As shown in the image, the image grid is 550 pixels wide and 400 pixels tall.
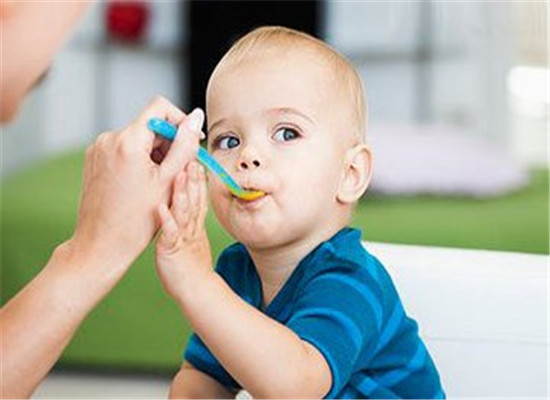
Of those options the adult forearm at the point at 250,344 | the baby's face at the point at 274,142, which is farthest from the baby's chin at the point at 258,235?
the adult forearm at the point at 250,344

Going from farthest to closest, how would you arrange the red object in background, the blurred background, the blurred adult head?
the red object in background → the blurred background → the blurred adult head

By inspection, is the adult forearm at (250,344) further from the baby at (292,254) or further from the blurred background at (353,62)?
the blurred background at (353,62)

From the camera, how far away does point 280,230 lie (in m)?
1.01

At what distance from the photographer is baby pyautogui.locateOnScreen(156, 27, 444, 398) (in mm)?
894

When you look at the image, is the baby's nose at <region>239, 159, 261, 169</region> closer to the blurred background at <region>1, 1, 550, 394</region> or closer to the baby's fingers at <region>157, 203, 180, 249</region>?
the baby's fingers at <region>157, 203, 180, 249</region>

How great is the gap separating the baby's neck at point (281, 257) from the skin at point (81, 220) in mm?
223

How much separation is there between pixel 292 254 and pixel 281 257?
0.03 ft

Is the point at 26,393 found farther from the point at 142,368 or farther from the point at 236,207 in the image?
the point at 142,368

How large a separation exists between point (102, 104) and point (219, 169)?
3.57 meters

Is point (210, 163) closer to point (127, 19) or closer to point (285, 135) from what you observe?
point (285, 135)

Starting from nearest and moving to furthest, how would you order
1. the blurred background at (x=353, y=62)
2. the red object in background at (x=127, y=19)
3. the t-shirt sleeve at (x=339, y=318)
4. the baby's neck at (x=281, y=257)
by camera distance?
the t-shirt sleeve at (x=339, y=318), the baby's neck at (x=281, y=257), the blurred background at (x=353, y=62), the red object in background at (x=127, y=19)

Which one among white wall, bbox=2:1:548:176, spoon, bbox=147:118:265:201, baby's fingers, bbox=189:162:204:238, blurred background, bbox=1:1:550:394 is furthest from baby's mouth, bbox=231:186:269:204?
white wall, bbox=2:1:548:176

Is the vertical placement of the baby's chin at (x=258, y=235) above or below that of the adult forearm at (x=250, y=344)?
above

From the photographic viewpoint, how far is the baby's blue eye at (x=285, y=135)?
3.30ft
